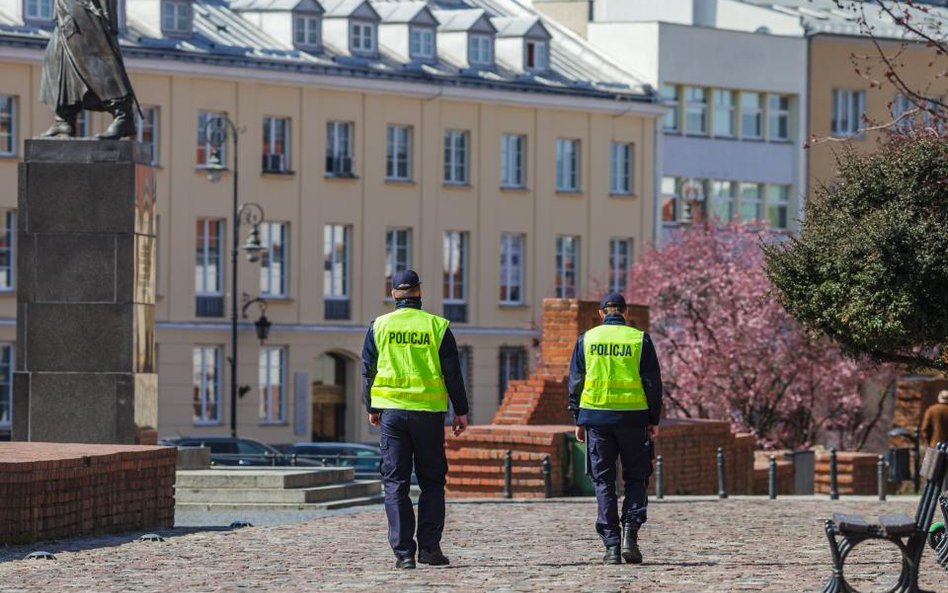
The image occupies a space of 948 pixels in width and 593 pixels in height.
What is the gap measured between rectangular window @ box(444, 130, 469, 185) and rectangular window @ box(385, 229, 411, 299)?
5.74 feet

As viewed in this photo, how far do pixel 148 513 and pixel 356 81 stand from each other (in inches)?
1612

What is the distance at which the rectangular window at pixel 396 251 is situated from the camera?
210ft

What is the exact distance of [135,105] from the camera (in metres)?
25.8

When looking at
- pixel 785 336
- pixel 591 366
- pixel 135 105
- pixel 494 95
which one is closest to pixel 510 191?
pixel 494 95

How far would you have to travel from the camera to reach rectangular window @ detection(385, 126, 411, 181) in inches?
2516

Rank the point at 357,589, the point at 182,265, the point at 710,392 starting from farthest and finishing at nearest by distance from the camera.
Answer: the point at 182,265 → the point at 710,392 → the point at 357,589

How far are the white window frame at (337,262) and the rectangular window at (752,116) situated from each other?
13620 mm

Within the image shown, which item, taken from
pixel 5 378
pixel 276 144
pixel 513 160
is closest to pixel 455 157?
pixel 513 160

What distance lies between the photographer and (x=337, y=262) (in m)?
63.3

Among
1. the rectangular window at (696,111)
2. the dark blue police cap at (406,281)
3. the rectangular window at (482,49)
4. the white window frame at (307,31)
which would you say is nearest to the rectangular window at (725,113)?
the rectangular window at (696,111)

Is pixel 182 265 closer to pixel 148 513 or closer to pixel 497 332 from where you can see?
pixel 497 332

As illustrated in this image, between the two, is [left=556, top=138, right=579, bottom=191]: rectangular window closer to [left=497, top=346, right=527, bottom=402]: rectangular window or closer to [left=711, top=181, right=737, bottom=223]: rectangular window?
[left=497, top=346, right=527, bottom=402]: rectangular window

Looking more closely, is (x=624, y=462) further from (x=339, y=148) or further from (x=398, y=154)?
(x=398, y=154)

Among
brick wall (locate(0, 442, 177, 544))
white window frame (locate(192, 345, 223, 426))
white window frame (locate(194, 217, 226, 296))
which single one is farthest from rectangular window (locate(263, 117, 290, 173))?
brick wall (locate(0, 442, 177, 544))
